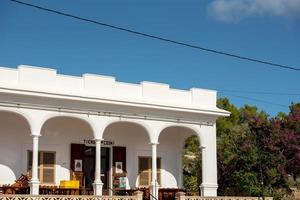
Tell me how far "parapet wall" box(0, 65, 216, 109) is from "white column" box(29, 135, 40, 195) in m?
1.94

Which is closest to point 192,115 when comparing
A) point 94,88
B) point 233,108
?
point 94,88

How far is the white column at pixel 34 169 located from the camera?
824 inches

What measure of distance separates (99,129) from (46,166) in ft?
8.87

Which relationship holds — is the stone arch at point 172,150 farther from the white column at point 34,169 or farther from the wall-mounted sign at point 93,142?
the white column at point 34,169

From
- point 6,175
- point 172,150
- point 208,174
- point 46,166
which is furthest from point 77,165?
point 208,174

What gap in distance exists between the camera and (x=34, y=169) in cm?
2108

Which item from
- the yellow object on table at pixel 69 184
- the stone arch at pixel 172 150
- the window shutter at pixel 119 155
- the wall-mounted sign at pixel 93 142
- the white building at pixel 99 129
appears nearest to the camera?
the white building at pixel 99 129

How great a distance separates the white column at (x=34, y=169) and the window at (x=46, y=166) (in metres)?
1.78

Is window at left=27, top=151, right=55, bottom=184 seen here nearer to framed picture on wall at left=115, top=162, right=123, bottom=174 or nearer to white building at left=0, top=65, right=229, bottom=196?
white building at left=0, top=65, right=229, bottom=196

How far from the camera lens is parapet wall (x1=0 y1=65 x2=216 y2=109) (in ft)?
71.8

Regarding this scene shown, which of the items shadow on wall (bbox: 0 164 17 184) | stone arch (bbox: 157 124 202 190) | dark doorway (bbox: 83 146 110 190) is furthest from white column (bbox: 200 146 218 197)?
shadow on wall (bbox: 0 164 17 184)

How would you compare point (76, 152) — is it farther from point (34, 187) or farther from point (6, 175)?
point (34, 187)

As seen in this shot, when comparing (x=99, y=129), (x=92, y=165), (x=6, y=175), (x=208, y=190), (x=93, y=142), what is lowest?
(x=208, y=190)

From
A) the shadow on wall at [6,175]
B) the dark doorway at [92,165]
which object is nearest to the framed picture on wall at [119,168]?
the dark doorway at [92,165]
